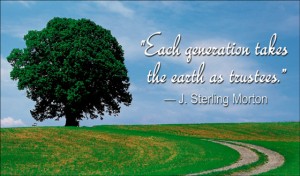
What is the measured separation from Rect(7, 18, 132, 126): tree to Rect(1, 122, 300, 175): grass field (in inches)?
328

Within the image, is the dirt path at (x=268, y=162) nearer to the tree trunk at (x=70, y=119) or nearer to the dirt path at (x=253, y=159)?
the dirt path at (x=253, y=159)

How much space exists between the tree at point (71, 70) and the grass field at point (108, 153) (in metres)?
8.34

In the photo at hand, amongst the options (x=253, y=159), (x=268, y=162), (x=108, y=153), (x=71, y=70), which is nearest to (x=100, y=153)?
(x=108, y=153)

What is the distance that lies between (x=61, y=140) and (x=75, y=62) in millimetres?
16651

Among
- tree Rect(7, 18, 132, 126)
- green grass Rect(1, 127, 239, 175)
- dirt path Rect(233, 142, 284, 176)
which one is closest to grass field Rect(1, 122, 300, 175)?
green grass Rect(1, 127, 239, 175)

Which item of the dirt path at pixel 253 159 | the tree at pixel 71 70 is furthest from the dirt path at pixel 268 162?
the tree at pixel 71 70

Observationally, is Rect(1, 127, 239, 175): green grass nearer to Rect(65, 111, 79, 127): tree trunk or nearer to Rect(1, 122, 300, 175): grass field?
Rect(1, 122, 300, 175): grass field

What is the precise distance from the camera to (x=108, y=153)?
168 feet

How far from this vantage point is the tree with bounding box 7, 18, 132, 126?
2844 inches

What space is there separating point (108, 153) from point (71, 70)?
23276 millimetres

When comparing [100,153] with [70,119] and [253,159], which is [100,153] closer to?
[253,159]

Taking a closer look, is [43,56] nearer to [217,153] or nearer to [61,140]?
[61,140]

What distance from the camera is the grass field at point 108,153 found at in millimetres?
41250

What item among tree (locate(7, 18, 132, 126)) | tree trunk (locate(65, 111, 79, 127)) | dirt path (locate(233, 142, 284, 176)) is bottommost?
dirt path (locate(233, 142, 284, 176))
